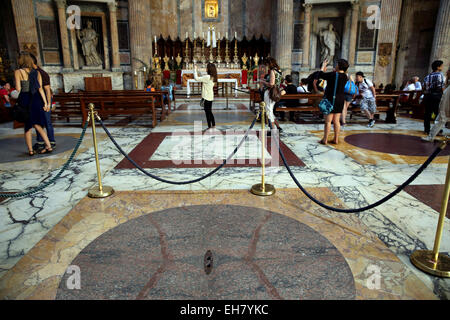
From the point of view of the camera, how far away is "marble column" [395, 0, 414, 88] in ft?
57.6

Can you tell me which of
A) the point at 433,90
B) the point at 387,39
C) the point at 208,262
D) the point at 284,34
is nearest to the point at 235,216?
the point at 208,262

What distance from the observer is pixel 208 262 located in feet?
7.74

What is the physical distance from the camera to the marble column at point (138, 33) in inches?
617

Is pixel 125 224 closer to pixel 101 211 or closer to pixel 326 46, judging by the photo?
pixel 101 211

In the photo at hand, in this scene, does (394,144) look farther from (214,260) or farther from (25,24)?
(25,24)

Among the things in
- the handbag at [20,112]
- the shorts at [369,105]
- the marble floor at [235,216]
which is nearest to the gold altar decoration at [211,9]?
the shorts at [369,105]

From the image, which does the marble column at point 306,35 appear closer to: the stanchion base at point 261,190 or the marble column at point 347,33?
the marble column at point 347,33

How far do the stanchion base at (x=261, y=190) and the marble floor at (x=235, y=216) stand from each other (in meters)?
0.09

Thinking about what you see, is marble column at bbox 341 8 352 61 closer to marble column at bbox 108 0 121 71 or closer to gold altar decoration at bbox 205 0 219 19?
gold altar decoration at bbox 205 0 219 19

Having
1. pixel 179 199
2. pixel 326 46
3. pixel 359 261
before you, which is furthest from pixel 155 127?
pixel 326 46

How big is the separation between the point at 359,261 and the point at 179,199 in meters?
2.06

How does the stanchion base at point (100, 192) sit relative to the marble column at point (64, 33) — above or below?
below

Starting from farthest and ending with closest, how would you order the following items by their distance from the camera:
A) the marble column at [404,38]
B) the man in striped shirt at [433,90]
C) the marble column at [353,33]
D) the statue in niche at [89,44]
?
1. the marble column at [404,38]
2. the statue in niche at [89,44]
3. the marble column at [353,33]
4. the man in striped shirt at [433,90]

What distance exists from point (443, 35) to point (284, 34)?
23.7 feet
